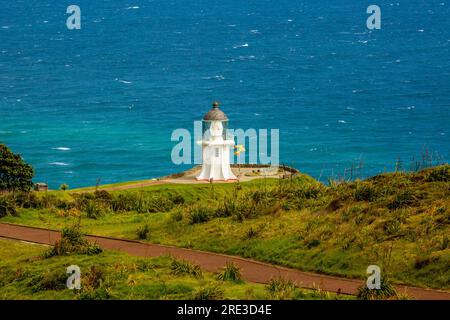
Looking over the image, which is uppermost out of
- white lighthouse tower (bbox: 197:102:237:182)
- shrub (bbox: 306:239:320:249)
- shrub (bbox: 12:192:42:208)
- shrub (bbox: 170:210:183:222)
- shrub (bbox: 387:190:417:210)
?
white lighthouse tower (bbox: 197:102:237:182)

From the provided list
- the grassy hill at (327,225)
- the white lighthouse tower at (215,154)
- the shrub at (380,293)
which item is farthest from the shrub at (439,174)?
the white lighthouse tower at (215,154)

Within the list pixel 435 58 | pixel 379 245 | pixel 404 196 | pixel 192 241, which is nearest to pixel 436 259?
pixel 379 245

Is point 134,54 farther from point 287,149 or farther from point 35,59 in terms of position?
point 287,149

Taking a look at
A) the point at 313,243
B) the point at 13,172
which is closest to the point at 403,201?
the point at 313,243

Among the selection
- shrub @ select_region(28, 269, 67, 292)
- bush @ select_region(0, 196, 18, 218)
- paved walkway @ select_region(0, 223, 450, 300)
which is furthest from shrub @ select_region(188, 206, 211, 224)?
bush @ select_region(0, 196, 18, 218)

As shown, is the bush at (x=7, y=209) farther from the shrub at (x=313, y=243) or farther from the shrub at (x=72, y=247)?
the shrub at (x=313, y=243)

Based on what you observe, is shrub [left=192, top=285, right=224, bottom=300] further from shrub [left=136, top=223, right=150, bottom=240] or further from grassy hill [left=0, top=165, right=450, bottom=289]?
shrub [left=136, top=223, right=150, bottom=240]

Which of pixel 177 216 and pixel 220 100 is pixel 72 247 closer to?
pixel 177 216
